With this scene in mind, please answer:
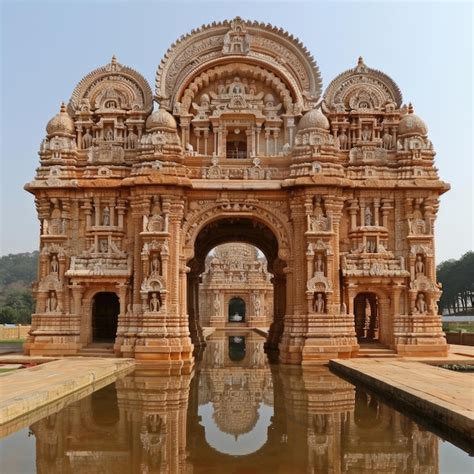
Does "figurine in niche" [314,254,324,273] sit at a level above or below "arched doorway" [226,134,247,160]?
below

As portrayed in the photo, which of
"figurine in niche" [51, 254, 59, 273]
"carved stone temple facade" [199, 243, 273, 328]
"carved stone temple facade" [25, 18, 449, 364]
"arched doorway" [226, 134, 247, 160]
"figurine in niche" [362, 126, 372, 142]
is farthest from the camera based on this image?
"carved stone temple facade" [199, 243, 273, 328]

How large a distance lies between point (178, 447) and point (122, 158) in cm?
1226

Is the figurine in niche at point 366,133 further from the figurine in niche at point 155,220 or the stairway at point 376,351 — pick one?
the figurine in niche at point 155,220

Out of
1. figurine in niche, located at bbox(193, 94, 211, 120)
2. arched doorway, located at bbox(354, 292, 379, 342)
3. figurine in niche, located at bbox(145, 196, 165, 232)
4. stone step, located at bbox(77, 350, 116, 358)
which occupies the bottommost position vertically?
stone step, located at bbox(77, 350, 116, 358)

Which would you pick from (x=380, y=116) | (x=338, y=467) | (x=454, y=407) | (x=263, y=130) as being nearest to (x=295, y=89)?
(x=263, y=130)

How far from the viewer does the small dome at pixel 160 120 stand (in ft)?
56.7

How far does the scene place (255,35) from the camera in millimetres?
18719

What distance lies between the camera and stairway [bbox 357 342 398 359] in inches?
653

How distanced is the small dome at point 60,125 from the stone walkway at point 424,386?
10337mm

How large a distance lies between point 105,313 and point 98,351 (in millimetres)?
3988

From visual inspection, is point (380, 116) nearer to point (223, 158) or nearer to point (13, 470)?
point (223, 158)

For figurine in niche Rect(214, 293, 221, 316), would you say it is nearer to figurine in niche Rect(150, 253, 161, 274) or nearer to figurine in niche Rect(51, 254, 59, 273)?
figurine in niche Rect(51, 254, 59, 273)

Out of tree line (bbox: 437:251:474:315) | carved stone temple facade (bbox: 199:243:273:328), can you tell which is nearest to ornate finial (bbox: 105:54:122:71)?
carved stone temple facade (bbox: 199:243:273:328)

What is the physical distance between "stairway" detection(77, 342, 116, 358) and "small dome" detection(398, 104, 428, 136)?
10.7 meters
